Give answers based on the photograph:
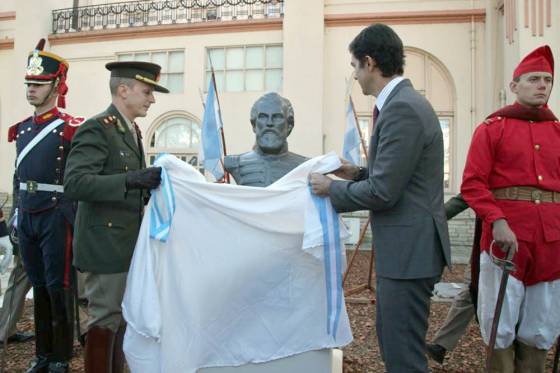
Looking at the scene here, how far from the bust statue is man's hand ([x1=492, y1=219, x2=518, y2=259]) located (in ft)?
3.53

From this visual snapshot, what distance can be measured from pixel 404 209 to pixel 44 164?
2.33m

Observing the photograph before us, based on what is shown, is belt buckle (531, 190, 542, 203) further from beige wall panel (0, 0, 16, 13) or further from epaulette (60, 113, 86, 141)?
beige wall panel (0, 0, 16, 13)

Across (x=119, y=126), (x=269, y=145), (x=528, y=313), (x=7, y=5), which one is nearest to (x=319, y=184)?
(x=269, y=145)

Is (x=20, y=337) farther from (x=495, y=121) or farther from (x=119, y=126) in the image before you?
(x=495, y=121)

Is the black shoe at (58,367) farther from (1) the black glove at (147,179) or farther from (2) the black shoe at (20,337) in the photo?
(1) the black glove at (147,179)

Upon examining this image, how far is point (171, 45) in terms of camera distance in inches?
459

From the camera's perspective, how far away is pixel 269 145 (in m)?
2.33

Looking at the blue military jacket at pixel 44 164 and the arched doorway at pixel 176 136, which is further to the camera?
the arched doorway at pixel 176 136

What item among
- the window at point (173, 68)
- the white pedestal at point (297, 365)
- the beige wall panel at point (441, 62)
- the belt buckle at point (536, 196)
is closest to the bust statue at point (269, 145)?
the white pedestal at point (297, 365)

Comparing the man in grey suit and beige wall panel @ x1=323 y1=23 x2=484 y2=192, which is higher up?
beige wall panel @ x1=323 y1=23 x2=484 y2=192

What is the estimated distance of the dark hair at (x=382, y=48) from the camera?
1800 mm

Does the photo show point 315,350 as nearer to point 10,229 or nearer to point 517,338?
point 517,338

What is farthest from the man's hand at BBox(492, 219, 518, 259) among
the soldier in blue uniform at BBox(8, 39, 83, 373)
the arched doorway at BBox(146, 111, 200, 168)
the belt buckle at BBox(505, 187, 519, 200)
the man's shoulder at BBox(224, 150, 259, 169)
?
the arched doorway at BBox(146, 111, 200, 168)

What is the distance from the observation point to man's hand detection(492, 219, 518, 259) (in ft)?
7.04
